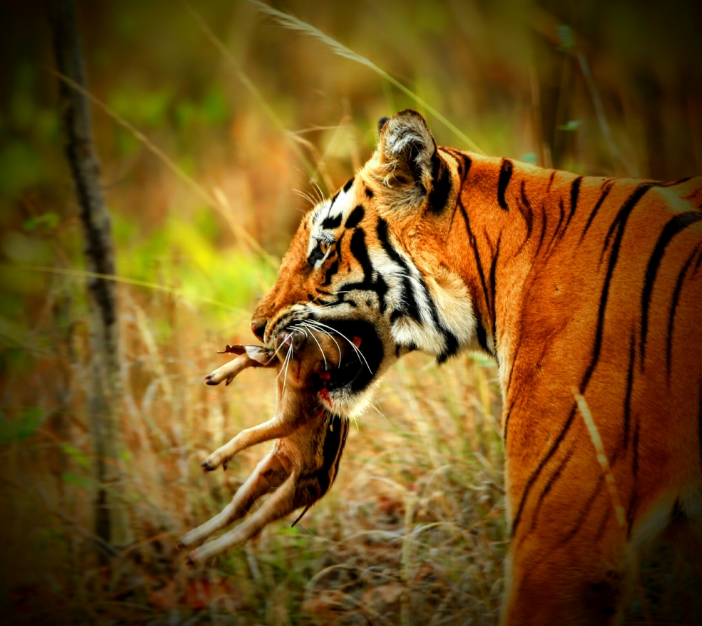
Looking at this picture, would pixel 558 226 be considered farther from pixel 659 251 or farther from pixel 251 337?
pixel 251 337

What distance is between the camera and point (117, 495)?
3.40 m

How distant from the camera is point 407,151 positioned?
246 centimetres

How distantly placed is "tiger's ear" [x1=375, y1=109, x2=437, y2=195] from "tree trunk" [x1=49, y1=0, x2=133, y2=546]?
1.61 m

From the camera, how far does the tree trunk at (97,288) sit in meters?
3.41

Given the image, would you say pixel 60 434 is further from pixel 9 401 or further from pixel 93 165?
pixel 93 165

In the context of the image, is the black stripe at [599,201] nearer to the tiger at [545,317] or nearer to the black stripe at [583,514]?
the tiger at [545,317]

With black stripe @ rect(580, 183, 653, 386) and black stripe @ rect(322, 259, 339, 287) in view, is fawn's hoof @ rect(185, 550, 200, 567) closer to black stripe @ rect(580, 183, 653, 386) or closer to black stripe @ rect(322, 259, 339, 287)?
black stripe @ rect(322, 259, 339, 287)

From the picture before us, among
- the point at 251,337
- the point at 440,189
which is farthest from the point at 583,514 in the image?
the point at 251,337

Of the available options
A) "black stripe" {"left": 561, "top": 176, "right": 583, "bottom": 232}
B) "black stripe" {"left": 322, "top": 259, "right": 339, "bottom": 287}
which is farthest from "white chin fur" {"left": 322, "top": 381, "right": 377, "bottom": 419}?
"black stripe" {"left": 561, "top": 176, "right": 583, "bottom": 232}

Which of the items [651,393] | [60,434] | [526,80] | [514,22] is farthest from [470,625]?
[514,22]

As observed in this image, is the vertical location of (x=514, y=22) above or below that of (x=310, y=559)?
above

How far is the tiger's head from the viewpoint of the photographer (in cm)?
245

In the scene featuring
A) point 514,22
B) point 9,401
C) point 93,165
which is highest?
point 514,22

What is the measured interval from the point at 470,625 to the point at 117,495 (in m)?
1.72
